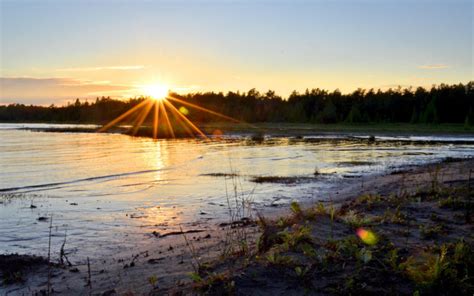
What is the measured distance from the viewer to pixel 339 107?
118m

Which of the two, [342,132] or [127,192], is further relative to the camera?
[342,132]

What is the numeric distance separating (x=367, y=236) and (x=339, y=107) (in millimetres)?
114374

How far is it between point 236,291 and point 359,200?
6.69 m

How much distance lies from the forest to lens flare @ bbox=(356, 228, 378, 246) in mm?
78455

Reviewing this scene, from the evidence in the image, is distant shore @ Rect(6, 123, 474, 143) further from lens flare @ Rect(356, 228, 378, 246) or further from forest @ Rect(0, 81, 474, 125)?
lens flare @ Rect(356, 228, 378, 246)

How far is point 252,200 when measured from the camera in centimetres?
1528

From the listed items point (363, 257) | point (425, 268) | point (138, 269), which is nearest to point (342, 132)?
Result: point (138, 269)

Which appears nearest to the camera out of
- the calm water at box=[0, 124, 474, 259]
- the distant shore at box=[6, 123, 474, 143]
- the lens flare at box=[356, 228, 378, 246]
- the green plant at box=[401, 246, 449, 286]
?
the green plant at box=[401, 246, 449, 286]

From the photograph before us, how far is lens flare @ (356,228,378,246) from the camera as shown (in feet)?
23.0

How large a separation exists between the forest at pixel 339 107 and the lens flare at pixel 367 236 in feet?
257

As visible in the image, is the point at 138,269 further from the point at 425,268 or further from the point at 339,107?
the point at 339,107

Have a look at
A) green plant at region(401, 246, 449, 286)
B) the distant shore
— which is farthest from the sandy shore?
the distant shore

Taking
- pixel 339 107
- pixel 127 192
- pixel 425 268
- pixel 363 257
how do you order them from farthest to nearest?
pixel 339 107 < pixel 127 192 < pixel 363 257 < pixel 425 268

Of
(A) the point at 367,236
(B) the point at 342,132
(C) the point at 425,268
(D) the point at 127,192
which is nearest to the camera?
(C) the point at 425,268
